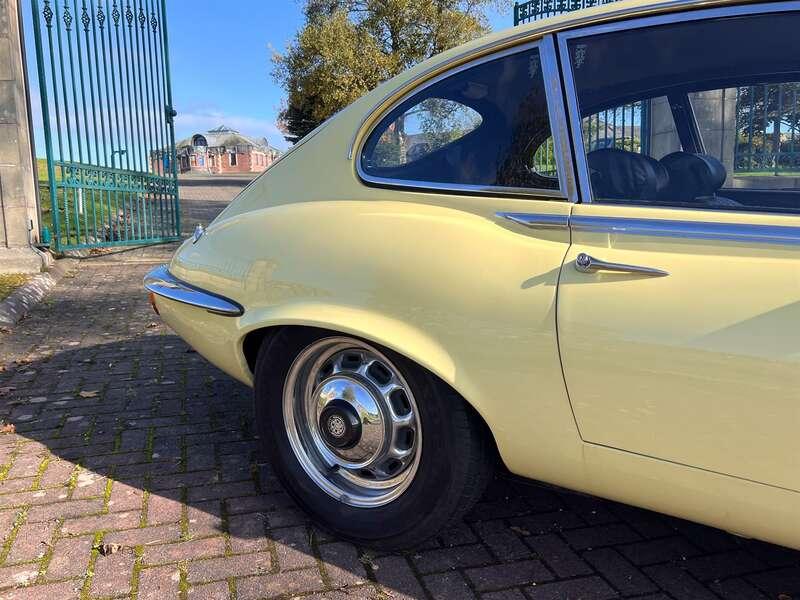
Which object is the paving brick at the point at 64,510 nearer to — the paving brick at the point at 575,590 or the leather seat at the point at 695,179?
the paving brick at the point at 575,590

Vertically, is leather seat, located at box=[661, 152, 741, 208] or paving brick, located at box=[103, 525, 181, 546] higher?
leather seat, located at box=[661, 152, 741, 208]

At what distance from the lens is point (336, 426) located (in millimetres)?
2463

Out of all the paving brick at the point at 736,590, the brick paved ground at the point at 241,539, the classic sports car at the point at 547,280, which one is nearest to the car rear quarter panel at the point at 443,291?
the classic sports car at the point at 547,280

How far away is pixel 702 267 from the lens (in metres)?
1.66

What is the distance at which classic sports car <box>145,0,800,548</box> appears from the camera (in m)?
1.64

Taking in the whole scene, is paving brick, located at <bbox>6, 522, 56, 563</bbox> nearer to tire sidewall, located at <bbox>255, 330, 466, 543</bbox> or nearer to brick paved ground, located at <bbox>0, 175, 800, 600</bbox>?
brick paved ground, located at <bbox>0, 175, 800, 600</bbox>

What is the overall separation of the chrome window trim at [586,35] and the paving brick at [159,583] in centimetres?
179

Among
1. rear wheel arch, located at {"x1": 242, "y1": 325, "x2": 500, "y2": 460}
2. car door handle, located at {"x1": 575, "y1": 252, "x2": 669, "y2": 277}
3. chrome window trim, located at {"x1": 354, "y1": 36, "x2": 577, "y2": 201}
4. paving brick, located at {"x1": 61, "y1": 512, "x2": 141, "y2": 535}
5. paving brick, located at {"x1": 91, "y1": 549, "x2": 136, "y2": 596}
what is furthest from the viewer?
paving brick, located at {"x1": 61, "y1": 512, "x2": 141, "y2": 535}

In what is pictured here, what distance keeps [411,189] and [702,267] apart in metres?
0.96

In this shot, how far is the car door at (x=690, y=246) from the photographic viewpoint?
1.58 meters

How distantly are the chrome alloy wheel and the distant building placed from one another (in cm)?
8053

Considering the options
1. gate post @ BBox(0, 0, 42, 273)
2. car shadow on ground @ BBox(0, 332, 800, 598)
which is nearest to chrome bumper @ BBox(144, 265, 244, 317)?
car shadow on ground @ BBox(0, 332, 800, 598)

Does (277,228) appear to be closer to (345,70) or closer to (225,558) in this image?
(225,558)

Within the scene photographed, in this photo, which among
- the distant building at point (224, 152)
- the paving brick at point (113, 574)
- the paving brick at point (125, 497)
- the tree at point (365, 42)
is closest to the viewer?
the paving brick at point (113, 574)
